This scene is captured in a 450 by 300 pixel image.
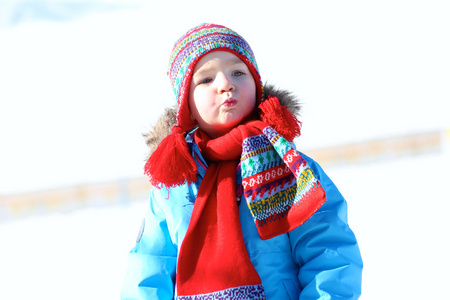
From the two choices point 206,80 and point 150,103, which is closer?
point 206,80

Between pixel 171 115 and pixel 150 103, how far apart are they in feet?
19.6

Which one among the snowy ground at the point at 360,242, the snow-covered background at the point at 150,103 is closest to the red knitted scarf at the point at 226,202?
the snowy ground at the point at 360,242

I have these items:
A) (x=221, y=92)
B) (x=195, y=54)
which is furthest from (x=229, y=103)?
(x=195, y=54)

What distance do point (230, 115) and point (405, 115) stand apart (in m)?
5.98

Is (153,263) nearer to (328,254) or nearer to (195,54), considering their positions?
(328,254)

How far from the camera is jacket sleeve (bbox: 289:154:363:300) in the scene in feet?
3.81

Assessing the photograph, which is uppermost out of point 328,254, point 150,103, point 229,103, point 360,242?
point 150,103

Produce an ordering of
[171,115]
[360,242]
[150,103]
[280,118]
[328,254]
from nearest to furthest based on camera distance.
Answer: [328,254] < [280,118] < [171,115] < [360,242] < [150,103]

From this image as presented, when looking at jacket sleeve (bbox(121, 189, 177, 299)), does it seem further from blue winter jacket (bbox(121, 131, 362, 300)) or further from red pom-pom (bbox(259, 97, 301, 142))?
red pom-pom (bbox(259, 97, 301, 142))

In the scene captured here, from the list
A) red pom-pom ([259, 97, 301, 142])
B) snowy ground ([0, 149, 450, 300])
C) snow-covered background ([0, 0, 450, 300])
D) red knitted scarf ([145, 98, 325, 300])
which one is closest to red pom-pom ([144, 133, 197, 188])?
red knitted scarf ([145, 98, 325, 300])

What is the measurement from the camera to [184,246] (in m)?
1.24

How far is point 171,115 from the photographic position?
1.49 metres

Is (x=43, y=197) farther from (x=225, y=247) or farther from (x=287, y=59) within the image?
(x=287, y=59)

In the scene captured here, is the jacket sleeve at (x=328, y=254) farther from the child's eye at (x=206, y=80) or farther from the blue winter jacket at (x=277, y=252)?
the child's eye at (x=206, y=80)
